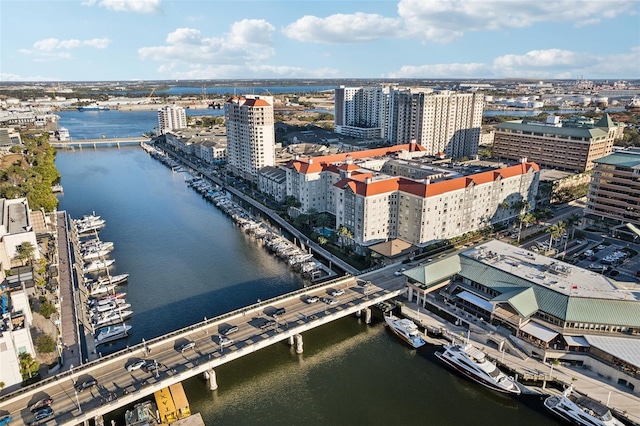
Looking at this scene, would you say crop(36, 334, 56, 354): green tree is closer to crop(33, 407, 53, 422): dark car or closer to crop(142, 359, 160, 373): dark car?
crop(33, 407, 53, 422): dark car

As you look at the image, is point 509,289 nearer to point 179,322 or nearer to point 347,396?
point 347,396

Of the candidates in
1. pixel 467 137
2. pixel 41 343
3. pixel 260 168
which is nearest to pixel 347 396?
pixel 41 343

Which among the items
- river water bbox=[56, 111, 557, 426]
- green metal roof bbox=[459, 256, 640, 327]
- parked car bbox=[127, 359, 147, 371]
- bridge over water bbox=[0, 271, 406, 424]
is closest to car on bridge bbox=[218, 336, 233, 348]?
bridge over water bbox=[0, 271, 406, 424]

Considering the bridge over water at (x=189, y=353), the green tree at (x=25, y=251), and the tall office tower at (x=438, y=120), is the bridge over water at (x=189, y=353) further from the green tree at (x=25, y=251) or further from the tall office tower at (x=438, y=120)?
the tall office tower at (x=438, y=120)

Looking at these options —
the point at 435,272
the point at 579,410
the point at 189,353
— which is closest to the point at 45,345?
the point at 189,353

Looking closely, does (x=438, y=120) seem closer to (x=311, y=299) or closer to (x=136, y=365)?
(x=311, y=299)

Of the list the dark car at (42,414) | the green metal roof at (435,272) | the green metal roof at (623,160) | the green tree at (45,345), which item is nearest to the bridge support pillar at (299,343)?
the green metal roof at (435,272)
